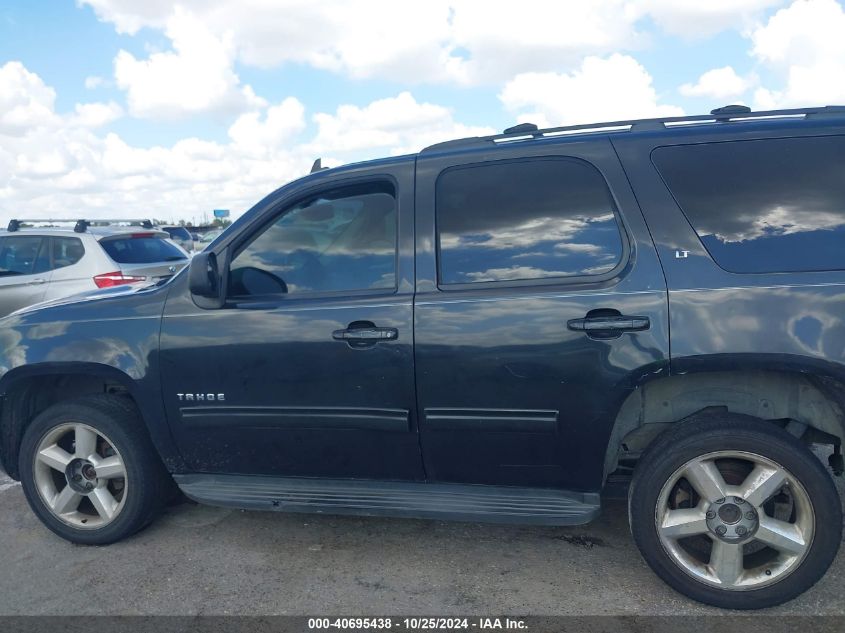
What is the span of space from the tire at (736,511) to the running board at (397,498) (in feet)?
0.96

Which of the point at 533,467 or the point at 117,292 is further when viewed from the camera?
the point at 117,292

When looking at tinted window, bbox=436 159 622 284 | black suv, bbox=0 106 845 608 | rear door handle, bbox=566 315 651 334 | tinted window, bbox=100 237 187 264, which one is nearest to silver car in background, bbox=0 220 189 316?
tinted window, bbox=100 237 187 264

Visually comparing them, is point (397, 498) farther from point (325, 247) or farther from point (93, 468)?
point (93, 468)

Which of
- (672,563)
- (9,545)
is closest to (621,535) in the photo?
(672,563)

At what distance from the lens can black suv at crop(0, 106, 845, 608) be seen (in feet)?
8.79

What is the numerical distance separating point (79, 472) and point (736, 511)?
3.14 meters

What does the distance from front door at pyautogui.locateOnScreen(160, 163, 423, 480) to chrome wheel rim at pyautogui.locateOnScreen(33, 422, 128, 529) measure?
1.57ft

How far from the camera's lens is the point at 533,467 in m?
2.92

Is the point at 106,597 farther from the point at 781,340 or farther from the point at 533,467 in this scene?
→ the point at 781,340

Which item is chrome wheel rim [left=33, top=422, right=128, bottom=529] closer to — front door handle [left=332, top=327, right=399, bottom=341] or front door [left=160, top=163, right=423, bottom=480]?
front door [left=160, top=163, right=423, bottom=480]

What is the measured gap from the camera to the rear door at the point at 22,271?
7379mm

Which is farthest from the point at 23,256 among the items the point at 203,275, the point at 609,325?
the point at 609,325

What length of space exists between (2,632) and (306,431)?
1.45m

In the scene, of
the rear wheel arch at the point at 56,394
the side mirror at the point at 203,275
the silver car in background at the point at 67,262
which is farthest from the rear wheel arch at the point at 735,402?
the silver car in background at the point at 67,262
